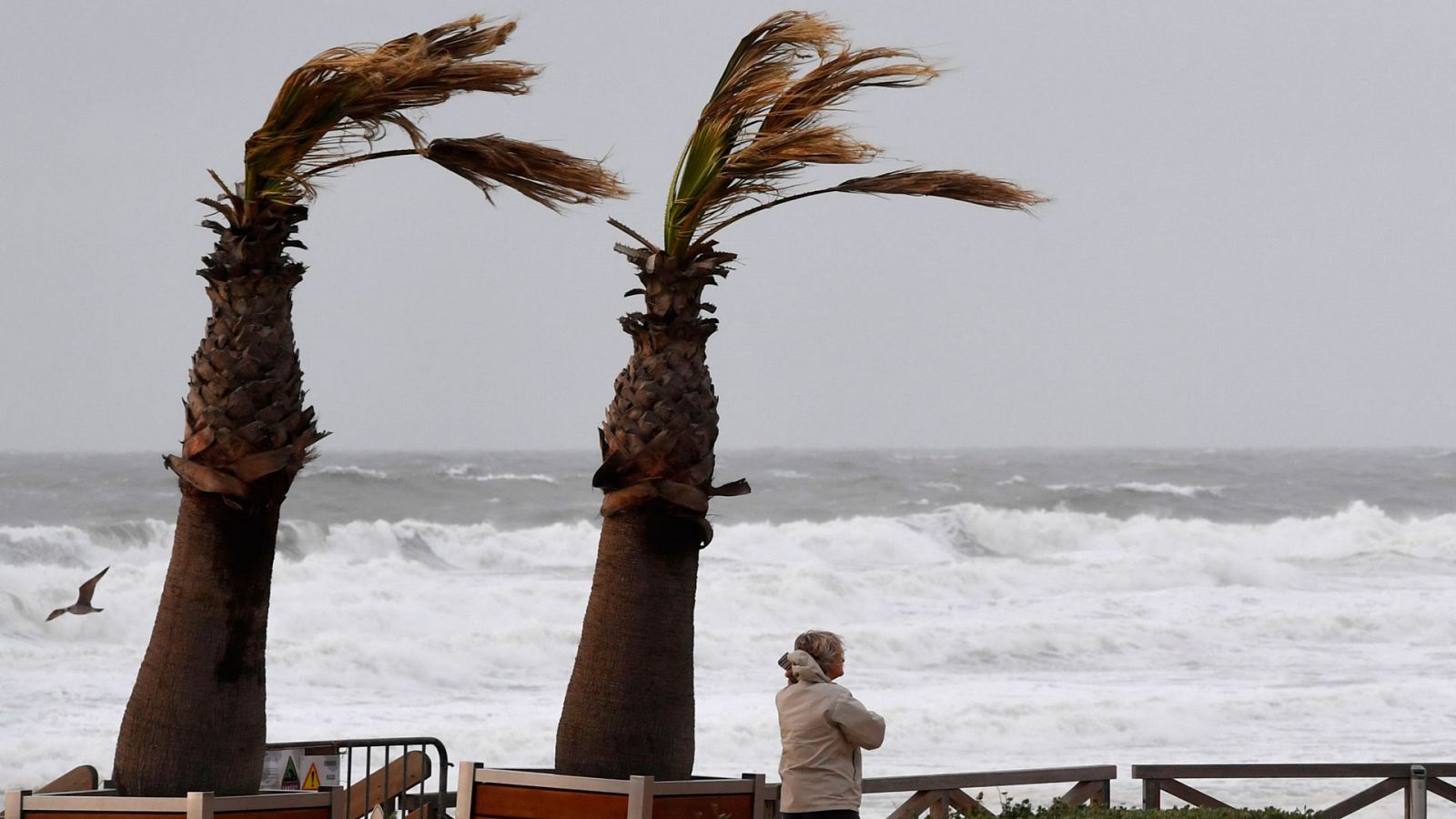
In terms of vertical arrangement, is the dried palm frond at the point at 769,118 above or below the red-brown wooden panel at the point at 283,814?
above

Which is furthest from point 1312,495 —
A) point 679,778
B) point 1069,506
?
point 679,778

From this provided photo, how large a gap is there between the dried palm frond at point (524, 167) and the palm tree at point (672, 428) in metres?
0.34

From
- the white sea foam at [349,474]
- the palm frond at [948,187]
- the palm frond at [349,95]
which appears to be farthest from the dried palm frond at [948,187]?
the white sea foam at [349,474]

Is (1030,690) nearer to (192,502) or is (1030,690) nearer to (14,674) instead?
(14,674)

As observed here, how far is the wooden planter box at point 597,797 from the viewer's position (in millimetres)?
7184

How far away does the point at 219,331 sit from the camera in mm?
7023

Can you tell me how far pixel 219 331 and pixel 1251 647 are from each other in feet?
103

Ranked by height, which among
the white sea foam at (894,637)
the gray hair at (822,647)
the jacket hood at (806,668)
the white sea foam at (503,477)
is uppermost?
the white sea foam at (503,477)

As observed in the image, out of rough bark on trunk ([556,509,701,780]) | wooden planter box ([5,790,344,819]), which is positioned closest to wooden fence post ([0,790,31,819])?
wooden planter box ([5,790,344,819])

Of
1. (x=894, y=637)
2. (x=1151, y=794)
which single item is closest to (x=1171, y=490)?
(x=894, y=637)

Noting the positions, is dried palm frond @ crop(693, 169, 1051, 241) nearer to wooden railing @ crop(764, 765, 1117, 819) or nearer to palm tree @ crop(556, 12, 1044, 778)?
palm tree @ crop(556, 12, 1044, 778)

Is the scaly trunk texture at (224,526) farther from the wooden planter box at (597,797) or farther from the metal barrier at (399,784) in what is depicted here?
the metal barrier at (399,784)

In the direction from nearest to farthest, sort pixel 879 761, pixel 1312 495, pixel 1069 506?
pixel 879 761
pixel 1069 506
pixel 1312 495

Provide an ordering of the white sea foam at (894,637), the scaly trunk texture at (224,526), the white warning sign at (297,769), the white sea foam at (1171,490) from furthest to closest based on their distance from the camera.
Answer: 1. the white sea foam at (1171,490)
2. the white sea foam at (894,637)
3. the white warning sign at (297,769)
4. the scaly trunk texture at (224,526)
